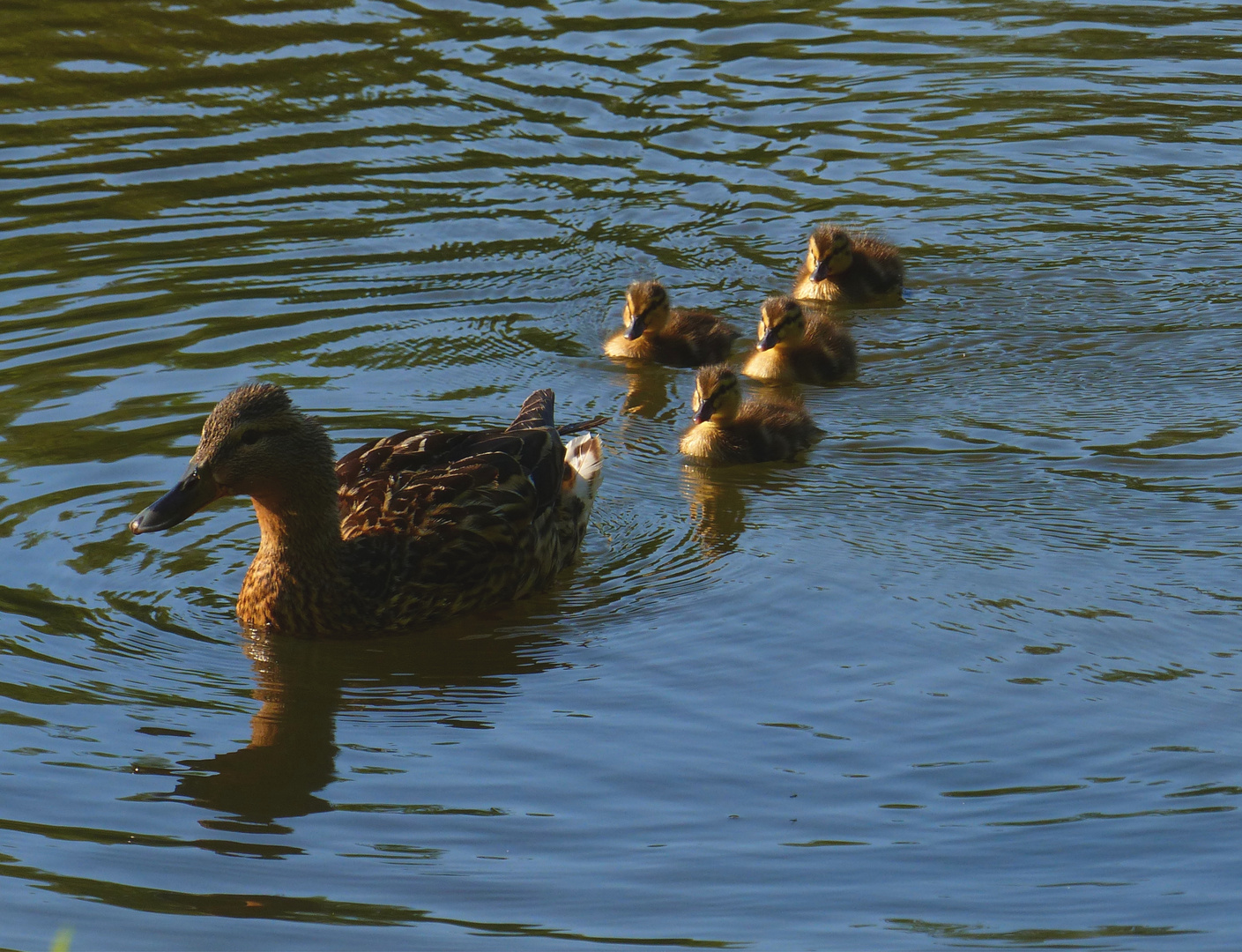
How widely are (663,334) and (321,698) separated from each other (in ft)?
11.2

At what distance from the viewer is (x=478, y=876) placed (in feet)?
13.3

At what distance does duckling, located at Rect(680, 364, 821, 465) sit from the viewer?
22.8 feet

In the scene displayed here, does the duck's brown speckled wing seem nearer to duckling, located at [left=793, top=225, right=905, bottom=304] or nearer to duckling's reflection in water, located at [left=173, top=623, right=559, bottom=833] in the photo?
duckling's reflection in water, located at [left=173, top=623, right=559, bottom=833]

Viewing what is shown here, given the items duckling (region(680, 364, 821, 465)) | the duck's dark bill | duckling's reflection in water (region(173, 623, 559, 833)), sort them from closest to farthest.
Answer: duckling's reflection in water (region(173, 623, 559, 833)) < the duck's dark bill < duckling (region(680, 364, 821, 465))

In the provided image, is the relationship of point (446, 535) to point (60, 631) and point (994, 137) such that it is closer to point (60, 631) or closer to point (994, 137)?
point (60, 631)

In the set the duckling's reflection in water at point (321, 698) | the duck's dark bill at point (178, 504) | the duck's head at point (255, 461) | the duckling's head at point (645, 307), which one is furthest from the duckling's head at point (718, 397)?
the duck's dark bill at point (178, 504)

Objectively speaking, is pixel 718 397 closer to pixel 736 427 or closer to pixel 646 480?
pixel 736 427

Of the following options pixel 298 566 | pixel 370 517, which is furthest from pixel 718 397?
pixel 298 566

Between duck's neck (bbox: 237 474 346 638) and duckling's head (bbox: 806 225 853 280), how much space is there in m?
3.59

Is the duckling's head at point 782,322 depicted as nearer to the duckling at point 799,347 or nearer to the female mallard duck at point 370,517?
the duckling at point 799,347

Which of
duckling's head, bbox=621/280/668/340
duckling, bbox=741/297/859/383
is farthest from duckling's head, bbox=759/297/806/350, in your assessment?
duckling's head, bbox=621/280/668/340

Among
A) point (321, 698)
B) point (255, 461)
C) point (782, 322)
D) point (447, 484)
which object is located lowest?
point (321, 698)

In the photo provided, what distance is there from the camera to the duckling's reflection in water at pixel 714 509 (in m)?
6.18

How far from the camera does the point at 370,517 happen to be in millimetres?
5777
